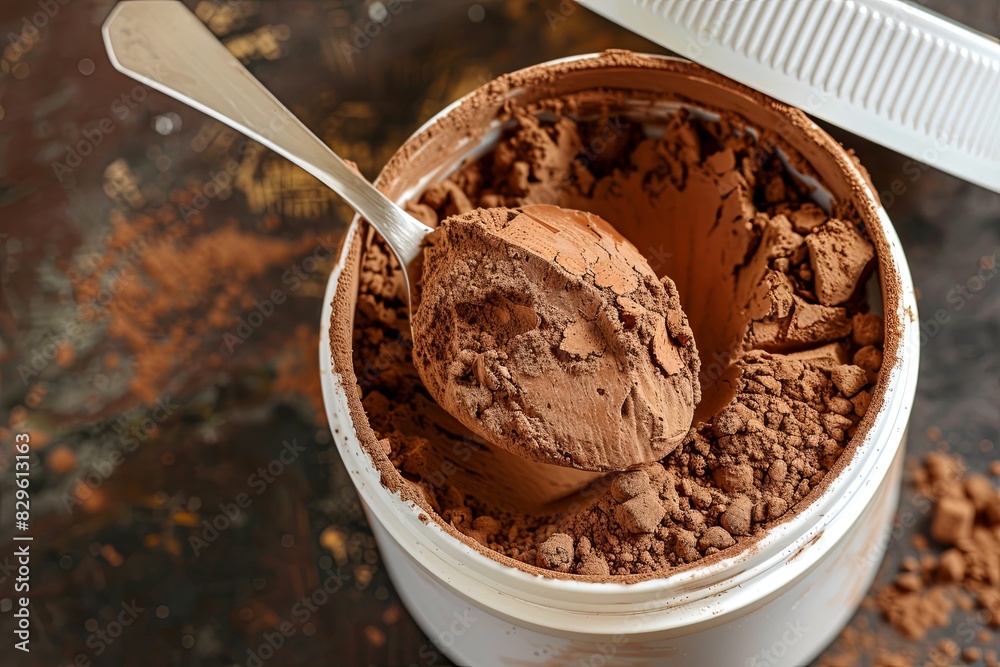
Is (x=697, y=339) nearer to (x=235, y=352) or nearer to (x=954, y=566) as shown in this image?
(x=954, y=566)

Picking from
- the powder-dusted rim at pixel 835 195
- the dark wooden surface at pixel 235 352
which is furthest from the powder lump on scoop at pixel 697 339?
the dark wooden surface at pixel 235 352

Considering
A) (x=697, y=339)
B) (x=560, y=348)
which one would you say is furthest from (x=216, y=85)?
(x=697, y=339)

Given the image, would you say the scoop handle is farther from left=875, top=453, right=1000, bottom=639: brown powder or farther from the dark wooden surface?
left=875, top=453, right=1000, bottom=639: brown powder

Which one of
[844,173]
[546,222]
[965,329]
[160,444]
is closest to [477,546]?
[546,222]

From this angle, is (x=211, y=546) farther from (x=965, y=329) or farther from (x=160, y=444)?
(x=965, y=329)

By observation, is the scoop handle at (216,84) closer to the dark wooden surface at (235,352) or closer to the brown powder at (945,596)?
the dark wooden surface at (235,352)

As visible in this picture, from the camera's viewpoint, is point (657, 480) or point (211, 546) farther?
point (211, 546)
